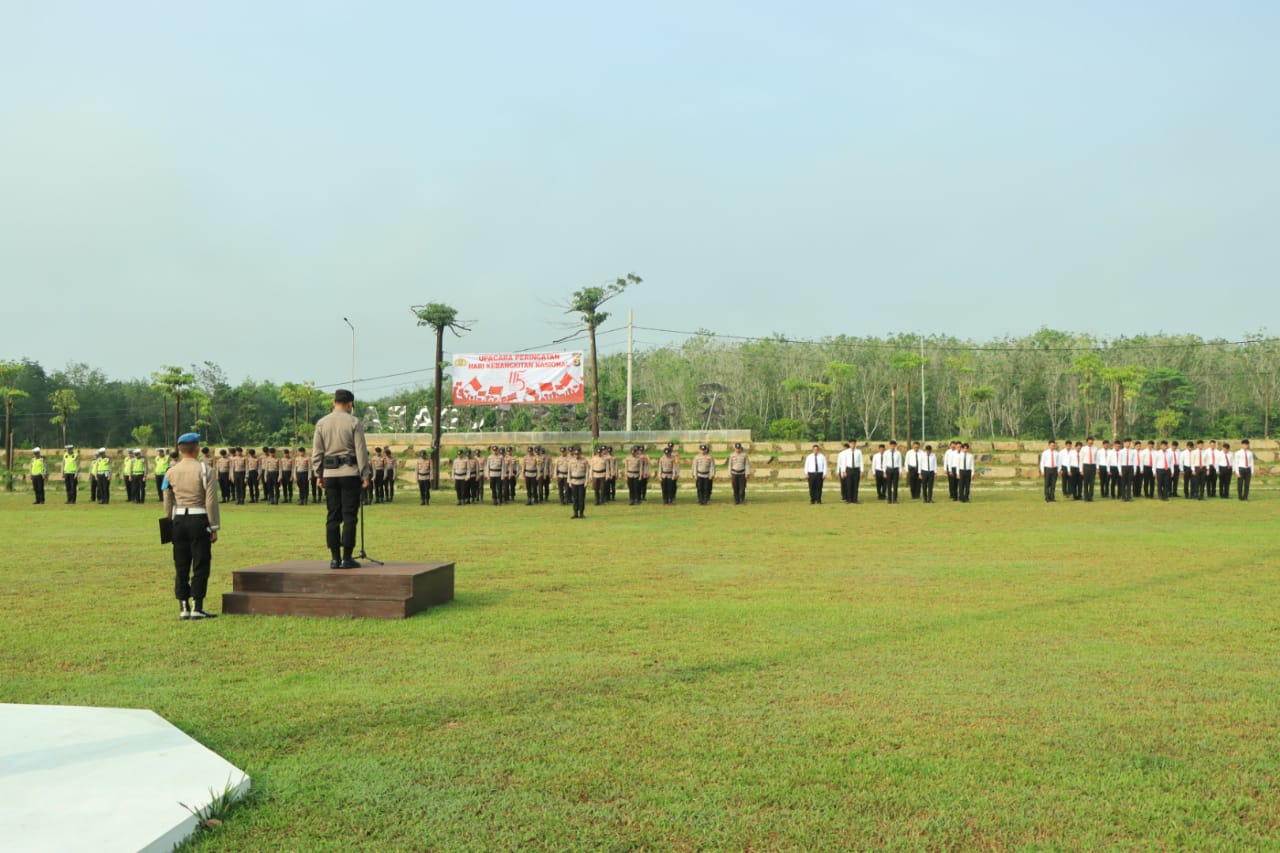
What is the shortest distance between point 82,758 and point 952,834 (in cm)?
368

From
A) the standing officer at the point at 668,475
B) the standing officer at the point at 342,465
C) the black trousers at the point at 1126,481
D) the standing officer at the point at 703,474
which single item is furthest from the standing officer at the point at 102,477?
the black trousers at the point at 1126,481

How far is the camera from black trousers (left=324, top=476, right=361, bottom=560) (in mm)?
8730

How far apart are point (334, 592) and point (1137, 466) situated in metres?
25.1

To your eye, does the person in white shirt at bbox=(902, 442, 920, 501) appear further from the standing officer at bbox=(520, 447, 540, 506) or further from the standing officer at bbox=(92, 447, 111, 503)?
the standing officer at bbox=(92, 447, 111, 503)

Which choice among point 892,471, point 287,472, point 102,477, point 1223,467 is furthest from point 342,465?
point 1223,467

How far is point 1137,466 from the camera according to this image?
27.1m

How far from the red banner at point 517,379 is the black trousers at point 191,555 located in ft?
96.7

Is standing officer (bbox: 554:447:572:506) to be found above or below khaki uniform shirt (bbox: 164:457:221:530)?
below

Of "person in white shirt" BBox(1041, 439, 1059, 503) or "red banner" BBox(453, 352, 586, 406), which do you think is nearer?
"person in white shirt" BBox(1041, 439, 1059, 503)

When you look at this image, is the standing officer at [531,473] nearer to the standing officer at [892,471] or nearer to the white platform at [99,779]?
the standing officer at [892,471]

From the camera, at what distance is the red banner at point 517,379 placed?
1499 inches

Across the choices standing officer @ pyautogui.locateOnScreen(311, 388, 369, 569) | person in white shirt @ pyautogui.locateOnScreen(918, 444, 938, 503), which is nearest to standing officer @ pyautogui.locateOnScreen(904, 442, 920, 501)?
person in white shirt @ pyautogui.locateOnScreen(918, 444, 938, 503)

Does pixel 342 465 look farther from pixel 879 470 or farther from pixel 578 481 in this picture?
pixel 879 470

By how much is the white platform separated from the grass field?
0.66 feet
